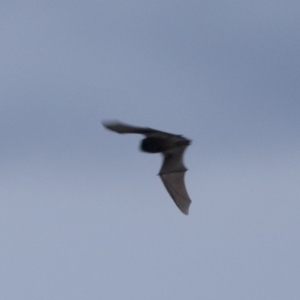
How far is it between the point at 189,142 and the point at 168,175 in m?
1.24

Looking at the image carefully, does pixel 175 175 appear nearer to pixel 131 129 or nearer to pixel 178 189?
pixel 178 189

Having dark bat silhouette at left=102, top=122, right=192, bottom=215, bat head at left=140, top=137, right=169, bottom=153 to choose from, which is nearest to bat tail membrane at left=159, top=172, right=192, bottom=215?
dark bat silhouette at left=102, top=122, right=192, bottom=215

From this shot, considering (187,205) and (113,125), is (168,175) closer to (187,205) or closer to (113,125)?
(187,205)

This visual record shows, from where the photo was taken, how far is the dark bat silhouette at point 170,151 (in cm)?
1436

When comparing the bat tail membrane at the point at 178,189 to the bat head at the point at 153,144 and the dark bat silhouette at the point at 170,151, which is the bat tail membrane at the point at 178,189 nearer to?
the dark bat silhouette at the point at 170,151

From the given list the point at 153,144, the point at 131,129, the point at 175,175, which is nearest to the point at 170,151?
the point at 175,175

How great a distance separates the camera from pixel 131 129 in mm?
14305

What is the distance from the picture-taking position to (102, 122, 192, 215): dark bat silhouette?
1436cm

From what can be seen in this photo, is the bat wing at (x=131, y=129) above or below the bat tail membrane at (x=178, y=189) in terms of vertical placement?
above

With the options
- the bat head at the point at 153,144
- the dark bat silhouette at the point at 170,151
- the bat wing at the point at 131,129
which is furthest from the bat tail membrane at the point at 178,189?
the bat wing at the point at 131,129

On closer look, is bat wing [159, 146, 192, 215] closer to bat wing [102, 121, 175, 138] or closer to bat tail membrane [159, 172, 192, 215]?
bat tail membrane [159, 172, 192, 215]

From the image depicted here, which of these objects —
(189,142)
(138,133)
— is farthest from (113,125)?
(189,142)

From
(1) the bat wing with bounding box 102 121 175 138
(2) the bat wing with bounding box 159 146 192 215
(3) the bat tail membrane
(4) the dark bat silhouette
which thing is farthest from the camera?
(2) the bat wing with bounding box 159 146 192 215

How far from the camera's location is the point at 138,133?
14562mm
